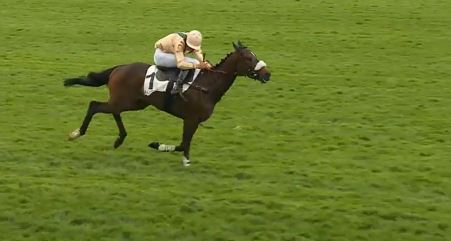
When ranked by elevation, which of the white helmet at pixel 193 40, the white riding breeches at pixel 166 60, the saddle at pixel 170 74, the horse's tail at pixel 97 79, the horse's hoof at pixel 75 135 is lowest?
the horse's hoof at pixel 75 135

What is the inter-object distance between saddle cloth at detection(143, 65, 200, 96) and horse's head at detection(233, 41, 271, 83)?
1.82 feet

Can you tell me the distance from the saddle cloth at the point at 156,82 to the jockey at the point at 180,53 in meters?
0.08

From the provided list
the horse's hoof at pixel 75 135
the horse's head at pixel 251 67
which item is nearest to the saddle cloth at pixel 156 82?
the horse's head at pixel 251 67

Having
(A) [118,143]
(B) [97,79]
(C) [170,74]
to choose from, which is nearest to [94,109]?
(B) [97,79]

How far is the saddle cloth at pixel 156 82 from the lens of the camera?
380 inches

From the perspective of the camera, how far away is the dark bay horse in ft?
31.1

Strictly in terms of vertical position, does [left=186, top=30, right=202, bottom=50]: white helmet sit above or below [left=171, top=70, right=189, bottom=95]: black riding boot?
above

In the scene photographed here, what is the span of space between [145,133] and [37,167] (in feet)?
6.77

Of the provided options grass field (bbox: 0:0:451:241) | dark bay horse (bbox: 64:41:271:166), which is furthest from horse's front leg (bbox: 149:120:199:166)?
grass field (bbox: 0:0:451:241)

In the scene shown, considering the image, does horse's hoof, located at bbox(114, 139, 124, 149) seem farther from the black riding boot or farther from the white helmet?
the white helmet

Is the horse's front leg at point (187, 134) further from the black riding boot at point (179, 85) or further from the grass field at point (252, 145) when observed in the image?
the black riding boot at point (179, 85)

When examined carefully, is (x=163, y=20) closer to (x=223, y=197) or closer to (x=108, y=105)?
(x=108, y=105)

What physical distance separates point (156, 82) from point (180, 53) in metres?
0.47

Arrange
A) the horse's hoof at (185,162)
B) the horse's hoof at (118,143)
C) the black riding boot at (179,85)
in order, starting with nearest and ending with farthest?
1. the black riding boot at (179,85)
2. the horse's hoof at (185,162)
3. the horse's hoof at (118,143)
